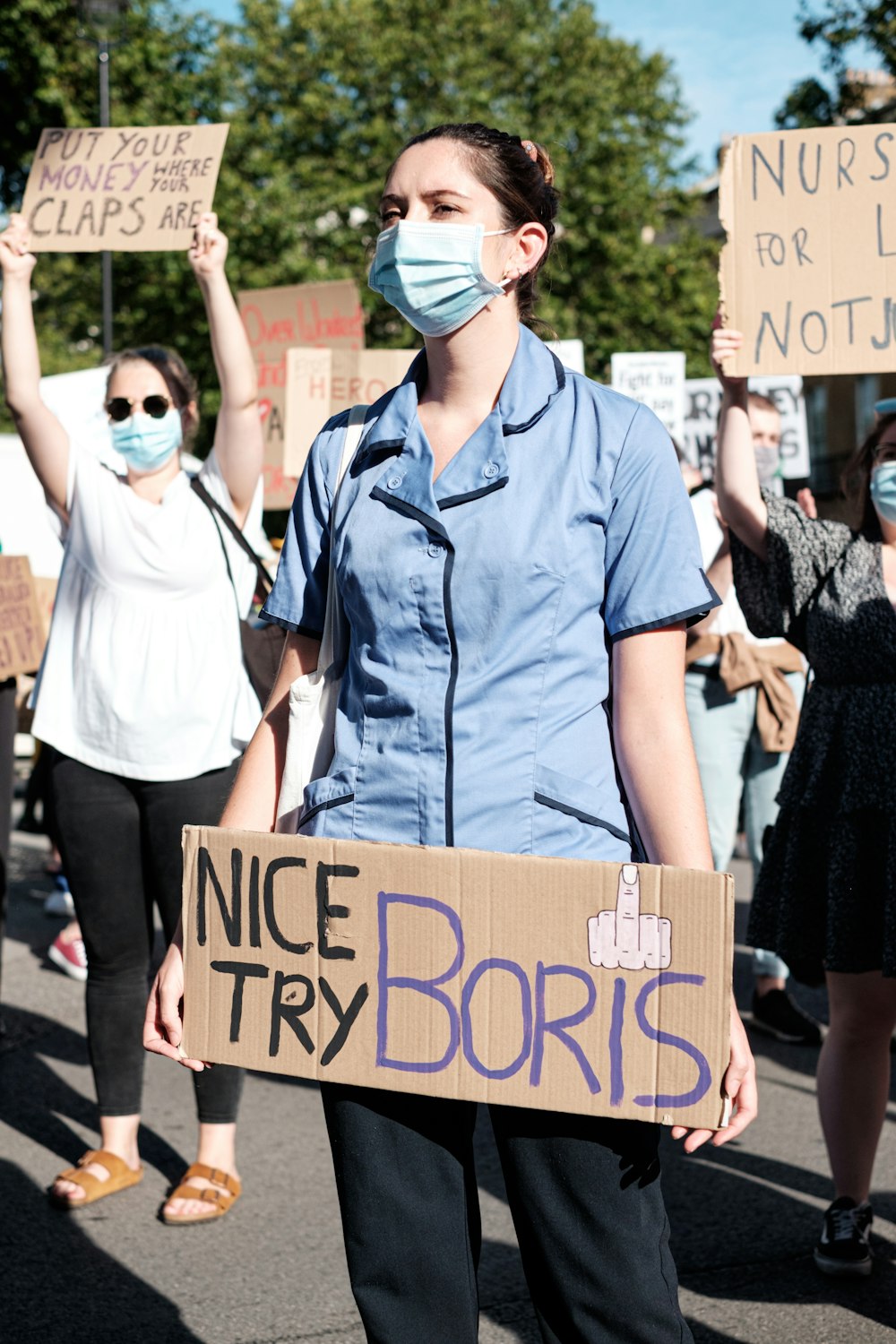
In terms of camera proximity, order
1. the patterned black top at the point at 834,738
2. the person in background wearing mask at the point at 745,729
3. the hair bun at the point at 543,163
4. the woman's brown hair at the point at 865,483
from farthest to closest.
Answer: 1. the person in background wearing mask at the point at 745,729
2. the woman's brown hair at the point at 865,483
3. the patterned black top at the point at 834,738
4. the hair bun at the point at 543,163

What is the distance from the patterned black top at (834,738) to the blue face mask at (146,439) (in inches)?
56.8

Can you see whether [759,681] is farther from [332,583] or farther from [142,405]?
[332,583]

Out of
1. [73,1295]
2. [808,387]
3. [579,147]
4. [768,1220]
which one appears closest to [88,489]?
[73,1295]

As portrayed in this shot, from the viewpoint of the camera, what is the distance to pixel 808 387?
25688mm

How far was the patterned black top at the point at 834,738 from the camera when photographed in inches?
135

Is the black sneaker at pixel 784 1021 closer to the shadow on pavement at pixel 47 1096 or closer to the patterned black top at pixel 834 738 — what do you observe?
the patterned black top at pixel 834 738

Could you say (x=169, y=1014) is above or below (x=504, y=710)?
below

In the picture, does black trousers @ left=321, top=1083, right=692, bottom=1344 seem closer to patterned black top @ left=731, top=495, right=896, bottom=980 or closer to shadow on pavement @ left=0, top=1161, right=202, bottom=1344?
shadow on pavement @ left=0, top=1161, right=202, bottom=1344

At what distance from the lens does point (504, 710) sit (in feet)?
6.41

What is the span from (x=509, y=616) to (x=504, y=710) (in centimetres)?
12


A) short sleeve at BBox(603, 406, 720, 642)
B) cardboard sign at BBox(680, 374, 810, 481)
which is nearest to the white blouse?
short sleeve at BBox(603, 406, 720, 642)

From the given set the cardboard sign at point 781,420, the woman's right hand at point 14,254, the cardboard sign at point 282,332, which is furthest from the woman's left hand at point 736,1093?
the cardboard sign at point 282,332

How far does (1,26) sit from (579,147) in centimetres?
1251

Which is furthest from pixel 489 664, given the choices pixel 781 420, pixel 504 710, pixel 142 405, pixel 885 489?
pixel 781 420
